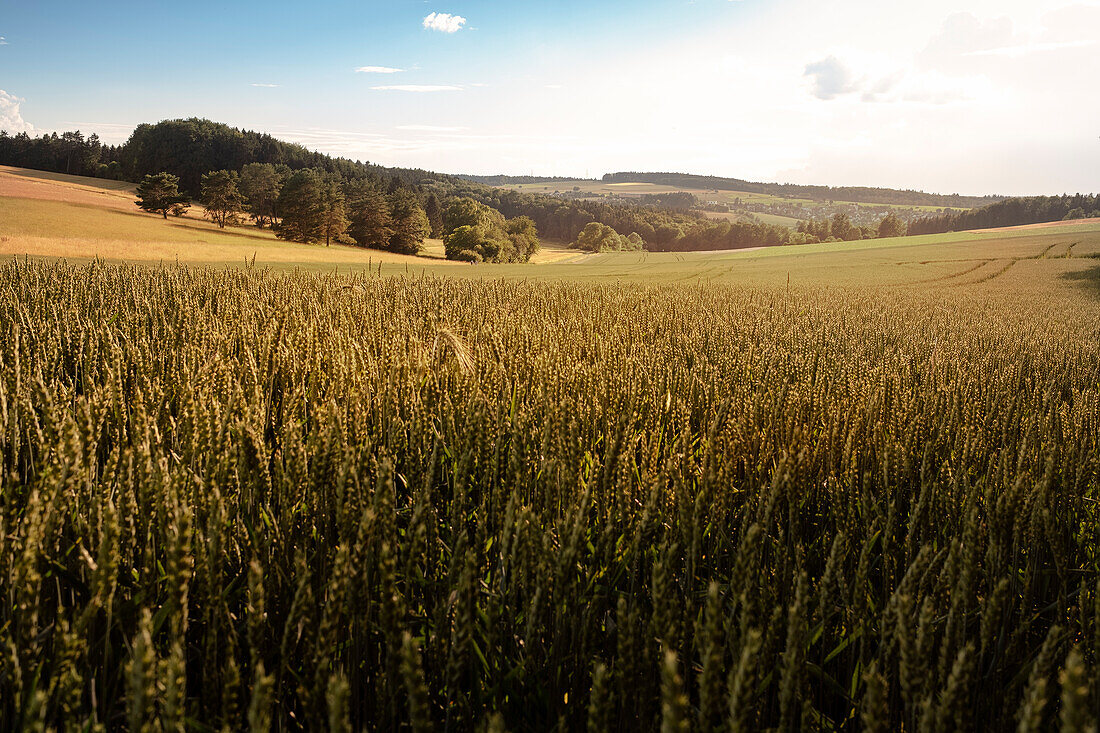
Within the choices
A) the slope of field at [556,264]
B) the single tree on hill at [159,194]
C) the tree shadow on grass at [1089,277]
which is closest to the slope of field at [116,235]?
the slope of field at [556,264]

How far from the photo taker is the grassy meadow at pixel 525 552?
0.95m

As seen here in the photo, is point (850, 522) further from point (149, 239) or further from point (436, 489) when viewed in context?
point (149, 239)

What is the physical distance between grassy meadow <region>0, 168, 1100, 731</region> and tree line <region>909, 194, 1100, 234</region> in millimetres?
99155

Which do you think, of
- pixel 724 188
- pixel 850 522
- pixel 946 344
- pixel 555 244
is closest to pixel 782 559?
pixel 850 522

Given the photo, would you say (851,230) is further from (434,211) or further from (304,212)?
(304,212)

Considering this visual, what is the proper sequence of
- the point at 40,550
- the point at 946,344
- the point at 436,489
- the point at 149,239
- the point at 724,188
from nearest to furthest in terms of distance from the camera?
the point at 40,550, the point at 436,489, the point at 946,344, the point at 149,239, the point at 724,188

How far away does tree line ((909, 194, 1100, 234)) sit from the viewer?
81812 mm

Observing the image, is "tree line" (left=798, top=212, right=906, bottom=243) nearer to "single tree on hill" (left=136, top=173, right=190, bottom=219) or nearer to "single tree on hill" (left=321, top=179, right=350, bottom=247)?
"single tree on hill" (left=321, top=179, right=350, bottom=247)

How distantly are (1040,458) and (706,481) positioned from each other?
1.72 metres

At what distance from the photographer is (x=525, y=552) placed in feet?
4.20

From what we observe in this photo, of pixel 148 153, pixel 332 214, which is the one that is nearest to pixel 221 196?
pixel 332 214

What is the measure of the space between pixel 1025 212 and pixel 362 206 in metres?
92.6

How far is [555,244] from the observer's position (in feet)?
377

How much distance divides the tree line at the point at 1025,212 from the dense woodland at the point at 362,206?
0.13m
